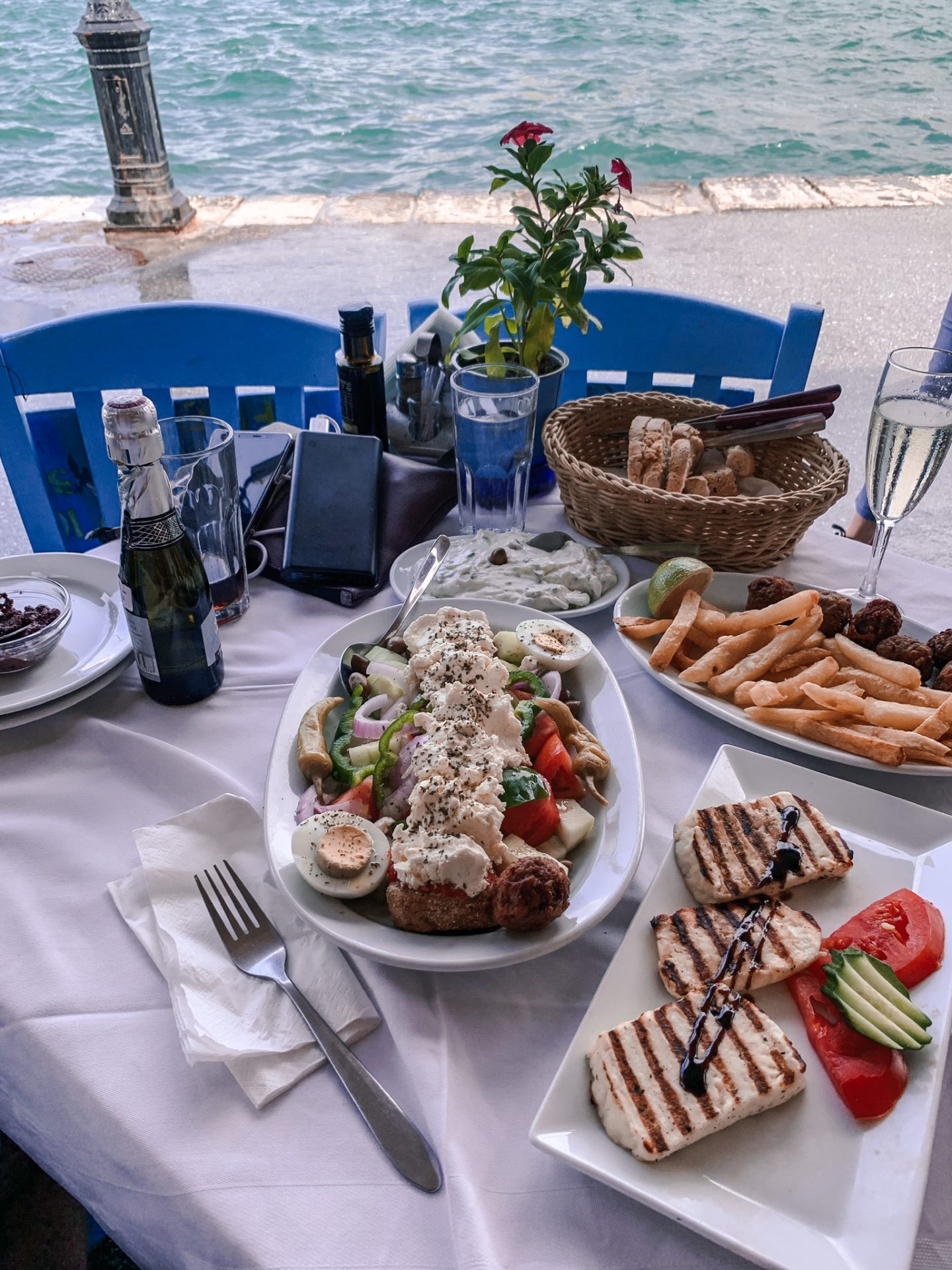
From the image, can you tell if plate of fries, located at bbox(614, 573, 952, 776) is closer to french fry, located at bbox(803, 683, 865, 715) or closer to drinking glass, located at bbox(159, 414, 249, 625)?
french fry, located at bbox(803, 683, 865, 715)

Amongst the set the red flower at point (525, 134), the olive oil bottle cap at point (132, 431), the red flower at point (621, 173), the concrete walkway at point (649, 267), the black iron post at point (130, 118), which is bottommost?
the concrete walkway at point (649, 267)

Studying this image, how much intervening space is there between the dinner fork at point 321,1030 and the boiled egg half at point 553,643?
20.1 inches

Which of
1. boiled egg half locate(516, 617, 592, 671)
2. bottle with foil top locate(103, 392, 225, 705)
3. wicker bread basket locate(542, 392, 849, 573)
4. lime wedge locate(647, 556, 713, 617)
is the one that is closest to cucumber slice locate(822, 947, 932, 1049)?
boiled egg half locate(516, 617, 592, 671)

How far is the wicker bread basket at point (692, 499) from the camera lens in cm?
147

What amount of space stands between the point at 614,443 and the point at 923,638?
2.50 ft

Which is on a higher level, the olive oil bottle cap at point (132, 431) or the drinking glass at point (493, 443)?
the olive oil bottle cap at point (132, 431)

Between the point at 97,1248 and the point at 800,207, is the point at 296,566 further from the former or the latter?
the point at 800,207

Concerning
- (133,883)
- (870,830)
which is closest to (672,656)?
(870,830)

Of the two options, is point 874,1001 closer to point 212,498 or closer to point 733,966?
point 733,966

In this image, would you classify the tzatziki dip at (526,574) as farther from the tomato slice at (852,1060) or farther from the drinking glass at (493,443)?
the tomato slice at (852,1060)

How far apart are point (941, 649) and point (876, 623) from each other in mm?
95

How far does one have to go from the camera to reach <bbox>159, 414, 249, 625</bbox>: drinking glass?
137 cm

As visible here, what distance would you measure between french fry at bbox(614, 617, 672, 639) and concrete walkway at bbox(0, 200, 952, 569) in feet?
16.4

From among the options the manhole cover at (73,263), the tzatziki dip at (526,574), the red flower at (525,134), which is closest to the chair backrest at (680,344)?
the red flower at (525,134)
